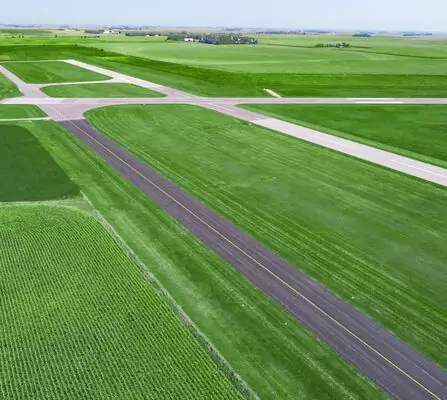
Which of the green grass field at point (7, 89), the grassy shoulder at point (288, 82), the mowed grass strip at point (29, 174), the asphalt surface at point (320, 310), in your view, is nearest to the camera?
the asphalt surface at point (320, 310)

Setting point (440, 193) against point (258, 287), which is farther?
point (440, 193)

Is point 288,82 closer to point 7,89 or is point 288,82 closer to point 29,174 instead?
point 7,89

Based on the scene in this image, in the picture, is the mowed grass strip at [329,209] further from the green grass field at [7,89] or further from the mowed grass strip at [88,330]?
the green grass field at [7,89]

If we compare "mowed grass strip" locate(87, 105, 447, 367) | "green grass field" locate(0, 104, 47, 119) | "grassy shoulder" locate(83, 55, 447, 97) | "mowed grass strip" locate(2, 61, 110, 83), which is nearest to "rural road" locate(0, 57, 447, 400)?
"mowed grass strip" locate(87, 105, 447, 367)

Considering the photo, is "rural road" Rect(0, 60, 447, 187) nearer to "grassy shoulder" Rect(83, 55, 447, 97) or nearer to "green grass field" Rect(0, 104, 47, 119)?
"green grass field" Rect(0, 104, 47, 119)

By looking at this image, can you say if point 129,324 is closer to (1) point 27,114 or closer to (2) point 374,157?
(2) point 374,157

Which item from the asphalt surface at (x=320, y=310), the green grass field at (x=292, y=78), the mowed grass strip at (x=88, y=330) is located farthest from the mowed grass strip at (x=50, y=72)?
the mowed grass strip at (x=88, y=330)

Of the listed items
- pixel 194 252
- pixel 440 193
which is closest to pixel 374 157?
pixel 440 193
